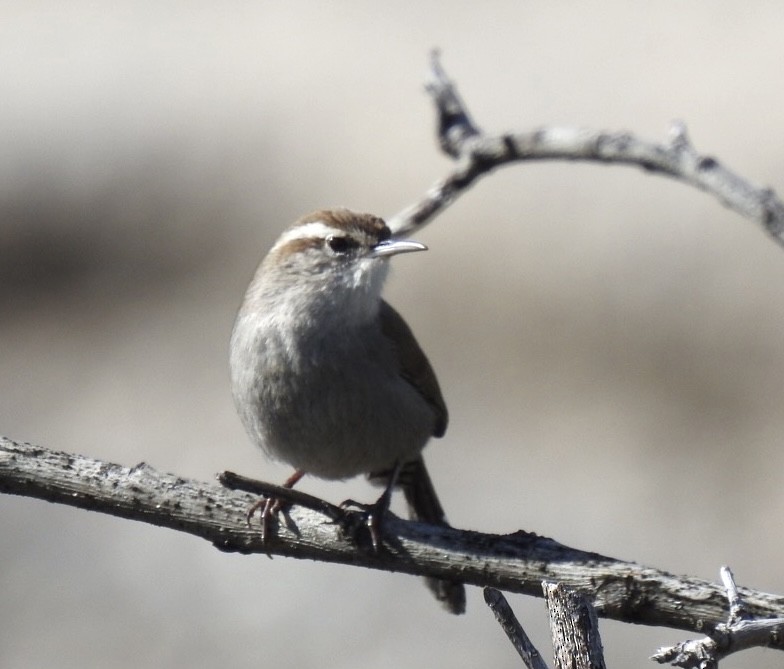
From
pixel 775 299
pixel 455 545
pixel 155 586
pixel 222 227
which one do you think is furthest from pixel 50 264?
pixel 455 545

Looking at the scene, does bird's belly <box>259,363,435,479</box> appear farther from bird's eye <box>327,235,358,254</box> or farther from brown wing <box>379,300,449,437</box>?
bird's eye <box>327,235,358,254</box>

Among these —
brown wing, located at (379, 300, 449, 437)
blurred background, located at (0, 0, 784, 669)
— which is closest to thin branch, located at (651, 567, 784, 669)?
A: brown wing, located at (379, 300, 449, 437)

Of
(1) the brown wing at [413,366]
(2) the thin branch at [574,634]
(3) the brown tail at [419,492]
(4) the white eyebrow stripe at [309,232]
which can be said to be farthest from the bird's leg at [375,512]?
(2) the thin branch at [574,634]

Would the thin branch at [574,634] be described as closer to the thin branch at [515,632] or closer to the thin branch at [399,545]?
the thin branch at [515,632]

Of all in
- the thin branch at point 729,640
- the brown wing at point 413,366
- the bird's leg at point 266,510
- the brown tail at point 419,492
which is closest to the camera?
the thin branch at point 729,640

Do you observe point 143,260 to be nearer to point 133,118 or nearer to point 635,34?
point 133,118

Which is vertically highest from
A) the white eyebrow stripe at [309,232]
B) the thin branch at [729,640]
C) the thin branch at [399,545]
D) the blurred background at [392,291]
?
the blurred background at [392,291]

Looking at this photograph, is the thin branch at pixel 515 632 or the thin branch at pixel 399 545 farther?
the thin branch at pixel 399 545
